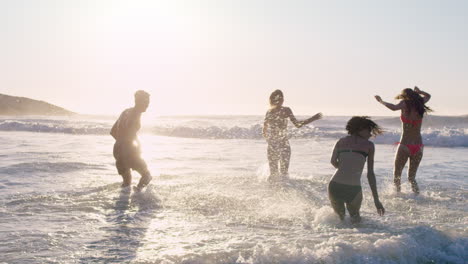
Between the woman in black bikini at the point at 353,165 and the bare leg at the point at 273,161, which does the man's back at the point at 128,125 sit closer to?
the bare leg at the point at 273,161

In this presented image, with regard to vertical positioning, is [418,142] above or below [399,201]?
above

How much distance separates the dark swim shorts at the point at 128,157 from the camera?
22.7 ft

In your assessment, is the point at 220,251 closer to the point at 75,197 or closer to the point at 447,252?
the point at 447,252

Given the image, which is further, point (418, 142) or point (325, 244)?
point (418, 142)

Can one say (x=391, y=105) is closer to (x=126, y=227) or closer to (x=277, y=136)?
(x=277, y=136)

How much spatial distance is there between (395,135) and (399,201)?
674 inches

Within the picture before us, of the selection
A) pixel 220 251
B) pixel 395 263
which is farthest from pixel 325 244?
pixel 220 251

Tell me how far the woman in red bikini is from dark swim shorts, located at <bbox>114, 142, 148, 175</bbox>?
4.21 meters

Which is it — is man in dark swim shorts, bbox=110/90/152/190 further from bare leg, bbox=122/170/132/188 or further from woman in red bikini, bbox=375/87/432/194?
woman in red bikini, bbox=375/87/432/194

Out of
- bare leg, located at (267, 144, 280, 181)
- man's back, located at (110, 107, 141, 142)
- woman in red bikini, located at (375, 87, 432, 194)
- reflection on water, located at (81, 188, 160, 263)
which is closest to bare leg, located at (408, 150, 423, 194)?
→ woman in red bikini, located at (375, 87, 432, 194)

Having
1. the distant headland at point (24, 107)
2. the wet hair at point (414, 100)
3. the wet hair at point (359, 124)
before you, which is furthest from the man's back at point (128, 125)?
the distant headland at point (24, 107)

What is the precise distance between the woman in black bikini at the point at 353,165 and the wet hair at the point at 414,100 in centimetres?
241

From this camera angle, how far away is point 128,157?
6.91 meters

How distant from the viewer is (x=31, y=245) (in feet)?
13.3
